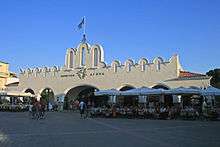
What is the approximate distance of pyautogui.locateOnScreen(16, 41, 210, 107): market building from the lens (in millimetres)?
34219

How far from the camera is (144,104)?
114ft

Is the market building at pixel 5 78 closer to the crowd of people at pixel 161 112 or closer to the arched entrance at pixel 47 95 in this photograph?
the arched entrance at pixel 47 95

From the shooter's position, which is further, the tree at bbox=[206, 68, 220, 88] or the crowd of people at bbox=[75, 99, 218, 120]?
the tree at bbox=[206, 68, 220, 88]

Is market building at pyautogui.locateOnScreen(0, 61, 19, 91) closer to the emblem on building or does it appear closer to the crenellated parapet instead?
the crenellated parapet

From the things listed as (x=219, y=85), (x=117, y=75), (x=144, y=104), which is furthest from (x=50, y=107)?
(x=219, y=85)

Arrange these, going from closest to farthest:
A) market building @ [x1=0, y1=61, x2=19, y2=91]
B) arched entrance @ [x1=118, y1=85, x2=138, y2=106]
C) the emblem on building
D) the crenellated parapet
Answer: the crenellated parapet, arched entrance @ [x1=118, y1=85, x2=138, y2=106], the emblem on building, market building @ [x1=0, y1=61, x2=19, y2=91]

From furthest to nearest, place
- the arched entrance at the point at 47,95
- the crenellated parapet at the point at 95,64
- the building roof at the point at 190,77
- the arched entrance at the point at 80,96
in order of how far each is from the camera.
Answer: the arched entrance at the point at 47,95, the arched entrance at the point at 80,96, the crenellated parapet at the point at 95,64, the building roof at the point at 190,77

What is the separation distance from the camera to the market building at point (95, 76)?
34219 mm

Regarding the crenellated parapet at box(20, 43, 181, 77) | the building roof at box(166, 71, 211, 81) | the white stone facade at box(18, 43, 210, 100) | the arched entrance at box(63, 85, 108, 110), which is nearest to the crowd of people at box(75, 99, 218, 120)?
the building roof at box(166, 71, 211, 81)

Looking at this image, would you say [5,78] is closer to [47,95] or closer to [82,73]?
[47,95]

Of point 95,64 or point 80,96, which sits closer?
point 95,64

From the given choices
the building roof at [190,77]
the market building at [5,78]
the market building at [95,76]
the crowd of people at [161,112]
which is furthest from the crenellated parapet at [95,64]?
the market building at [5,78]

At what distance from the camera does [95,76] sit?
40.9m

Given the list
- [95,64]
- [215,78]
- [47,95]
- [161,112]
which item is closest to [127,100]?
[95,64]
